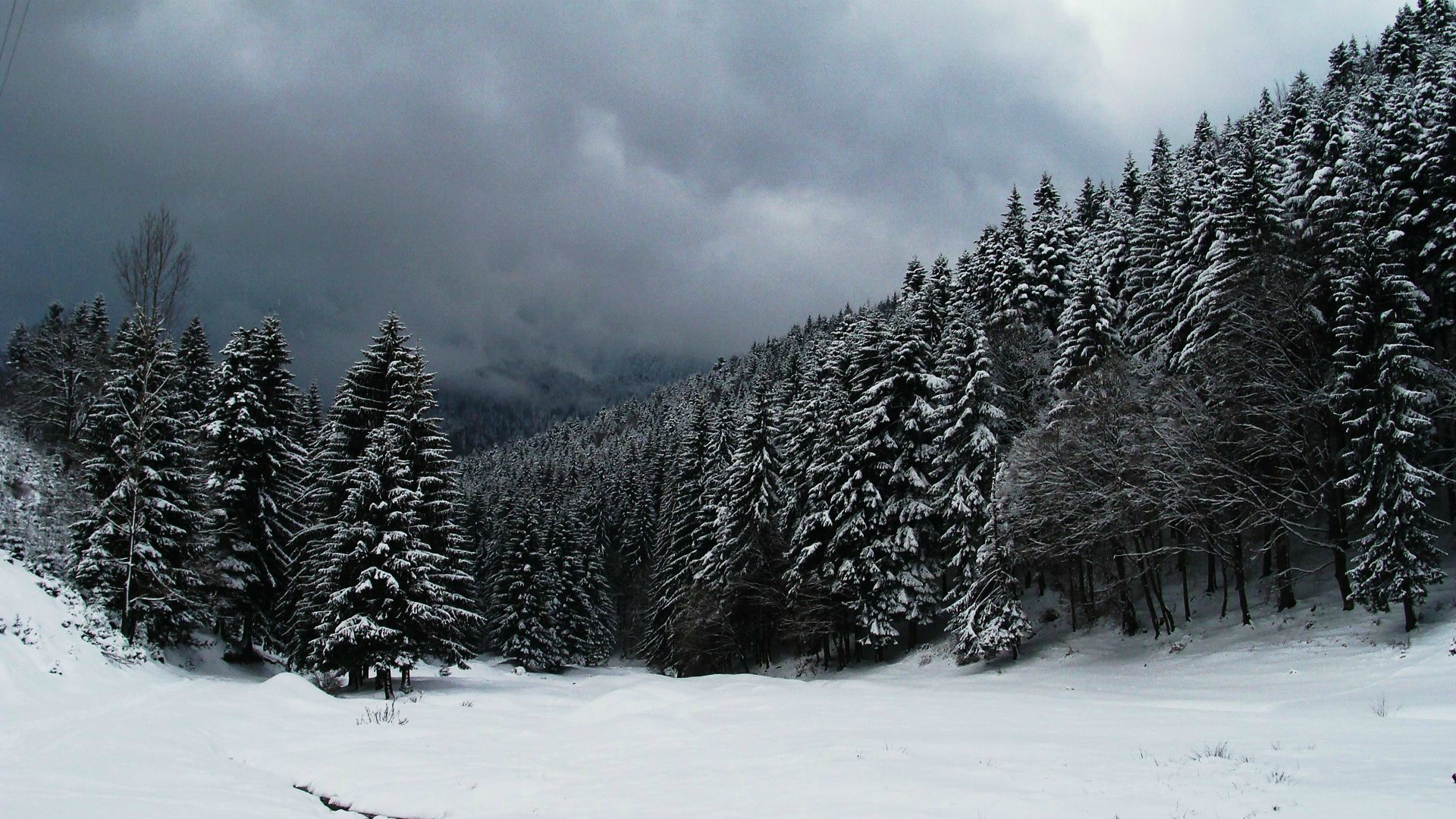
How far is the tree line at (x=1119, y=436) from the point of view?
21516 millimetres

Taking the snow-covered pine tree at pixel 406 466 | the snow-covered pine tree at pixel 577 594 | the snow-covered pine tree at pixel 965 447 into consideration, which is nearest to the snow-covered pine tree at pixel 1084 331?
the snow-covered pine tree at pixel 965 447

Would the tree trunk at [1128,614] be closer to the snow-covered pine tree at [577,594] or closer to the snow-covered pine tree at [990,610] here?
the snow-covered pine tree at [990,610]

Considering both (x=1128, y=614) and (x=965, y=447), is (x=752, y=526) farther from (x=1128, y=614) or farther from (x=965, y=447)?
(x=1128, y=614)

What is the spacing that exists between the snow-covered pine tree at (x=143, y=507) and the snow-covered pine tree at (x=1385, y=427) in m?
38.3

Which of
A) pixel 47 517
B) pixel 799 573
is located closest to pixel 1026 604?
pixel 799 573

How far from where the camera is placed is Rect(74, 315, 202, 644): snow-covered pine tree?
27000 millimetres

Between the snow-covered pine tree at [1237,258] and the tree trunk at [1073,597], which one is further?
the tree trunk at [1073,597]

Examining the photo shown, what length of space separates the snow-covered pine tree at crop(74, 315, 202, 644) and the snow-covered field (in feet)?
14.5

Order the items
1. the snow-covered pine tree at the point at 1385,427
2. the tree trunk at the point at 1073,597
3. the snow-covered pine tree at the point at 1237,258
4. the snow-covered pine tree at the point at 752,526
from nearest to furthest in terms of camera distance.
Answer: the snow-covered pine tree at the point at 1385,427 → the snow-covered pine tree at the point at 1237,258 → the tree trunk at the point at 1073,597 → the snow-covered pine tree at the point at 752,526

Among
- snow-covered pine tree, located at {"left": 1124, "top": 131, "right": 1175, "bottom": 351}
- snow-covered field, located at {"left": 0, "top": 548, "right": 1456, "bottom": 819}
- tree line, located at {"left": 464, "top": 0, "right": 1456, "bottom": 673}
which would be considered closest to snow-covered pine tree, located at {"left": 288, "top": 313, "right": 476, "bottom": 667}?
snow-covered field, located at {"left": 0, "top": 548, "right": 1456, "bottom": 819}

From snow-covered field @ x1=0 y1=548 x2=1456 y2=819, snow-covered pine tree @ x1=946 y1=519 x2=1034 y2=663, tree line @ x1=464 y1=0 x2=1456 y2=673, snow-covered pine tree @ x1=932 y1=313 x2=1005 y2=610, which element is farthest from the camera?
snow-covered pine tree @ x1=932 y1=313 x2=1005 y2=610

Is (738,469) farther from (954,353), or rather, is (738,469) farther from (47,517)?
(47,517)

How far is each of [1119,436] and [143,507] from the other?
3584 cm

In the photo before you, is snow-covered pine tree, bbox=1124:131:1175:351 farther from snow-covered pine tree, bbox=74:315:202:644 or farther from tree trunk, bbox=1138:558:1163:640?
snow-covered pine tree, bbox=74:315:202:644
